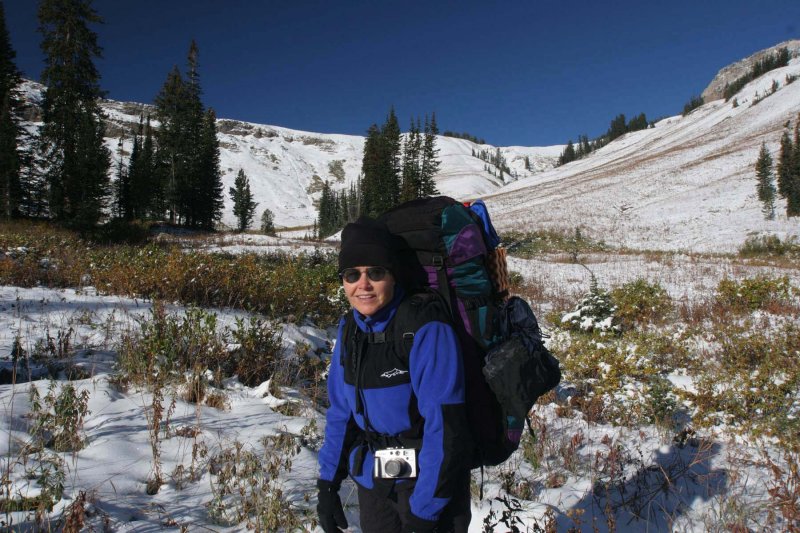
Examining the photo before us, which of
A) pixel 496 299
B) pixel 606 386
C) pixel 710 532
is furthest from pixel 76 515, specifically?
pixel 606 386

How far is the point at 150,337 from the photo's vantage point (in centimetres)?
444

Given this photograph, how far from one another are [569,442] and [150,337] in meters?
4.58

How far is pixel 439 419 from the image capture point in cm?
175

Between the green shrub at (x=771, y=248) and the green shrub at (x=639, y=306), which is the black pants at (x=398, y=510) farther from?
the green shrub at (x=771, y=248)

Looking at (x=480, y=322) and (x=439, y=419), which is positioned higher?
(x=480, y=322)

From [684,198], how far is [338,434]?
58748 mm

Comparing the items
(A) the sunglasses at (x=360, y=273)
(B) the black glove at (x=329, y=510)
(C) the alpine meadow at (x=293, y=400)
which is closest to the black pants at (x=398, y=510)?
(B) the black glove at (x=329, y=510)

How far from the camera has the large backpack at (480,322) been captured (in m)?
1.80

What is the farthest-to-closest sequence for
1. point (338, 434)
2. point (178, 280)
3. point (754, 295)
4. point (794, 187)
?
point (794, 187)
point (754, 295)
point (178, 280)
point (338, 434)

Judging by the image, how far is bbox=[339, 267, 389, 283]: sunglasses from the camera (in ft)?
6.68

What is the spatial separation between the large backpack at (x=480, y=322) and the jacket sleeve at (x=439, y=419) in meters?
0.16

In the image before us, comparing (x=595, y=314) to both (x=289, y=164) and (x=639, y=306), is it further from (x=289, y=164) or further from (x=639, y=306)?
(x=289, y=164)

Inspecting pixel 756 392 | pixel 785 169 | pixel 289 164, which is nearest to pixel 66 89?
pixel 756 392

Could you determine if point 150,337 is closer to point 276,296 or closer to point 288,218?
point 276,296
